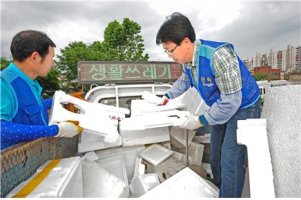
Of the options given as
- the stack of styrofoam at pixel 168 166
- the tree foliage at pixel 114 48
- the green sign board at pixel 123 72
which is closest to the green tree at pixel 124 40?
the tree foliage at pixel 114 48

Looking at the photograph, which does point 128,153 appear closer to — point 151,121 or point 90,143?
point 90,143

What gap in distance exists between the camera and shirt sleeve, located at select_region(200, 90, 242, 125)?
1575 mm

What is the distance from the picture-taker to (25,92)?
1574 mm

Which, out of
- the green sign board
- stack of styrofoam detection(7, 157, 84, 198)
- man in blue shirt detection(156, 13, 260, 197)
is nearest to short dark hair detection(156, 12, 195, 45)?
man in blue shirt detection(156, 13, 260, 197)

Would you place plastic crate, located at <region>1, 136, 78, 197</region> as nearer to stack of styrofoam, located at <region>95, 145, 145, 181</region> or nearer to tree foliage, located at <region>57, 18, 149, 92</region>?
stack of styrofoam, located at <region>95, 145, 145, 181</region>

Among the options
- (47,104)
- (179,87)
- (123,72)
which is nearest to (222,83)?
(179,87)

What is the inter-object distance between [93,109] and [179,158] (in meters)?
1.00

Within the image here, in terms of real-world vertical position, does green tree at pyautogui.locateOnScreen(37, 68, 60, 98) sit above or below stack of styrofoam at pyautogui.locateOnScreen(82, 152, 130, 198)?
above

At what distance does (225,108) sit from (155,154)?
1.02 meters

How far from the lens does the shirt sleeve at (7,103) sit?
1344mm

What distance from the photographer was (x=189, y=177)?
175 centimetres

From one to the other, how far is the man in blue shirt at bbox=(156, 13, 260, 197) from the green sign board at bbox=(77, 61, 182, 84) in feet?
4.75

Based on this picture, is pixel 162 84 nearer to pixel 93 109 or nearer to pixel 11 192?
pixel 93 109

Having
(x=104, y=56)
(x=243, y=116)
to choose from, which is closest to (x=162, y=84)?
(x=243, y=116)
